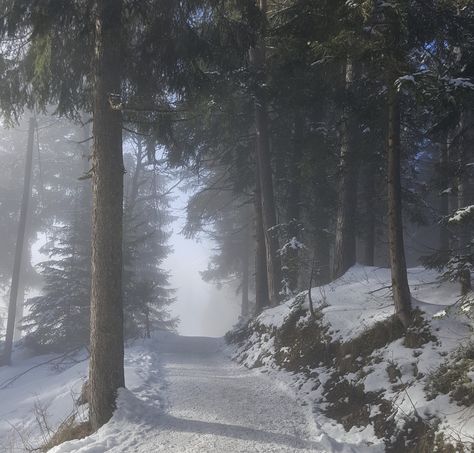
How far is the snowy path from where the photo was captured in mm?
6176

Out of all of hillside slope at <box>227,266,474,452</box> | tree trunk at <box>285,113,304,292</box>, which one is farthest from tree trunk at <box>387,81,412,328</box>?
tree trunk at <box>285,113,304,292</box>

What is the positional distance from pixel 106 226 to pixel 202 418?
133 inches

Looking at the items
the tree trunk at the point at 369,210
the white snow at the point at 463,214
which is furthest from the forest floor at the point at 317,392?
the tree trunk at the point at 369,210

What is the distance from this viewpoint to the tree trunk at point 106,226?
7324 mm

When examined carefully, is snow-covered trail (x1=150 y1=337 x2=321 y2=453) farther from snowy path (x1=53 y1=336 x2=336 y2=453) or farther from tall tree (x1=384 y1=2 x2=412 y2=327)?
tall tree (x1=384 y1=2 x2=412 y2=327)

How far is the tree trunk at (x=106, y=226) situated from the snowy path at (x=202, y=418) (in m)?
0.50

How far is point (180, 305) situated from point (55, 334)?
317 ft

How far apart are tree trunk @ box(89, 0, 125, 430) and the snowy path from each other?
0.50 m

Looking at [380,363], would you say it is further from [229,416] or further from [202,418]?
[202,418]

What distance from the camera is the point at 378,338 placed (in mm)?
8000

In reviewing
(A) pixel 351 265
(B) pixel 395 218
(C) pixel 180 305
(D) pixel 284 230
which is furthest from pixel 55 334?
(C) pixel 180 305

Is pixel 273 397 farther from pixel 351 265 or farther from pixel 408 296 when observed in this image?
pixel 351 265

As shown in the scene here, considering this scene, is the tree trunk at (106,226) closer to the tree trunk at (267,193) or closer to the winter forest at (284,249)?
the winter forest at (284,249)

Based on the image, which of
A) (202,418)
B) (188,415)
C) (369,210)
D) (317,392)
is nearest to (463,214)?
(317,392)
